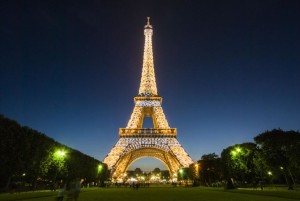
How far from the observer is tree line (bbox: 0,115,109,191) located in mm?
36812

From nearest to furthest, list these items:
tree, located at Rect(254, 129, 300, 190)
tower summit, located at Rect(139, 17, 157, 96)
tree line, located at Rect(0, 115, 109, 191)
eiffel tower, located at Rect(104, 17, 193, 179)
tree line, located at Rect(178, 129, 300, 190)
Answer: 1. tree line, located at Rect(0, 115, 109, 191)
2. tree, located at Rect(254, 129, 300, 190)
3. tree line, located at Rect(178, 129, 300, 190)
4. eiffel tower, located at Rect(104, 17, 193, 179)
5. tower summit, located at Rect(139, 17, 157, 96)

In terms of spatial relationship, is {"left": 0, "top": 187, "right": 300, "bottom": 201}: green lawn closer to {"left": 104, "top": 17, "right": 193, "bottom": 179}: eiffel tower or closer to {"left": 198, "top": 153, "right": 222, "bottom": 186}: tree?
{"left": 198, "top": 153, "right": 222, "bottom": 186}: tree

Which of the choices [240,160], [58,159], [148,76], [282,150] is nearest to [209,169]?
[240,160]

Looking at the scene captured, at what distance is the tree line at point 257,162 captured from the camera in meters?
49.7

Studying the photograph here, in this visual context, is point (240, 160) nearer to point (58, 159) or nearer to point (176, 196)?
point (176, 196)

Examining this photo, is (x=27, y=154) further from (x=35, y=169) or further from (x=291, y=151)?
(x=291, y=151)

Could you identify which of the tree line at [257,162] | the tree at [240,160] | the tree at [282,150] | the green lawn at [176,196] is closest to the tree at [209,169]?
the tree line at [257,162]

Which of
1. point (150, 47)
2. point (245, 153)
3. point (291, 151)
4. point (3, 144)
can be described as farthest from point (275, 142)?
point (150, 47)

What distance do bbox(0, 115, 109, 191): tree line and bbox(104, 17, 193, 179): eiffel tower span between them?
28.2 meters

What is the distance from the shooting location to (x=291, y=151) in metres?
47.9

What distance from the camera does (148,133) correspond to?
312 feet

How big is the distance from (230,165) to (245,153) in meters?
4.42

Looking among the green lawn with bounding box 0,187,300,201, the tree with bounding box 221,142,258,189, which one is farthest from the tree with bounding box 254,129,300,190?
the green lawn with bounding box 0,187,300,201

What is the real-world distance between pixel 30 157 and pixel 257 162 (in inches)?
1467
